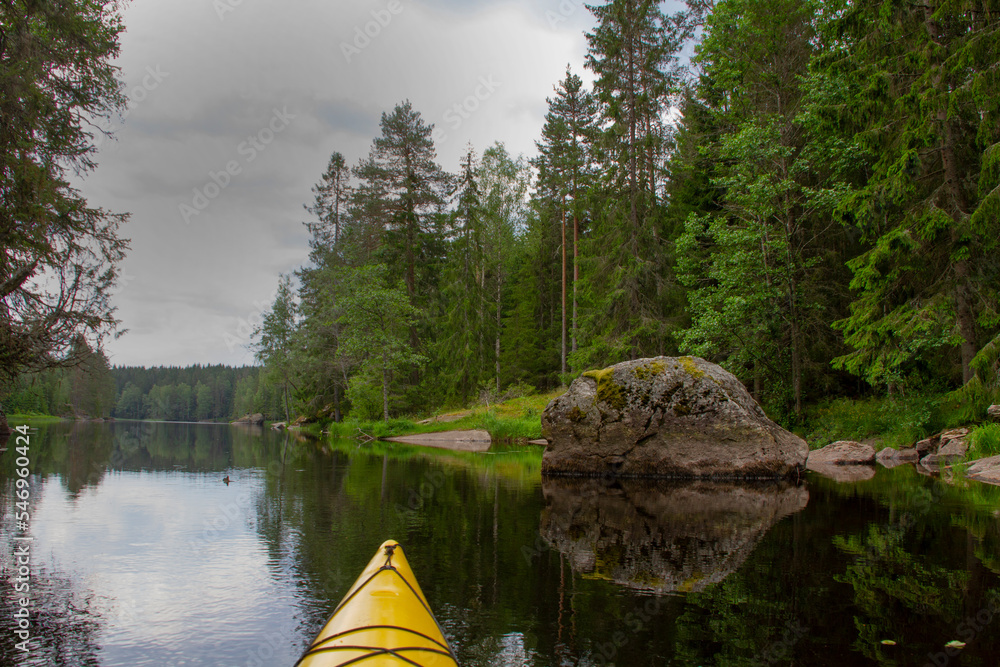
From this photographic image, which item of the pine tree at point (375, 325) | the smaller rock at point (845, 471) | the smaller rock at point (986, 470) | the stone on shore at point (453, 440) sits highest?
the pine tree at point (375, 325)

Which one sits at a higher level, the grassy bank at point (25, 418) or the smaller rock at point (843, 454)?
the smaller rock at point (843, 454)

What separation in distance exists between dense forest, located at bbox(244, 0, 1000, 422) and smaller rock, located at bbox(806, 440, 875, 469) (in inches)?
90.6

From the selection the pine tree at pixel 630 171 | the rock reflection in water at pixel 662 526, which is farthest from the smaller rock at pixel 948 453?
the pine tree at pixel 630 171

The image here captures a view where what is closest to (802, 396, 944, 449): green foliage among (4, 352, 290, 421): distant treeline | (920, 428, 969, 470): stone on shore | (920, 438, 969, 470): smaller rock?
(920, 428, 969, 470): stone on shore

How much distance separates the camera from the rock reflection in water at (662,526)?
18.9ft

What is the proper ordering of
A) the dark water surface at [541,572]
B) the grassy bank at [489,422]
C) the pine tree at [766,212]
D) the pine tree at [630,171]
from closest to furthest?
the dark water surface at [541,572], the pine tree at [766,212], the pine tree at [630,171], the grassy bank at [489,422]

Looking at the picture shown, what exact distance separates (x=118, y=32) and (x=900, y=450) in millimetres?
24334

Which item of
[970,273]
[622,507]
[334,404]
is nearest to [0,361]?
[622,507]

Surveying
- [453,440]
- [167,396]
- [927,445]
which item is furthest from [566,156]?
[167,396]

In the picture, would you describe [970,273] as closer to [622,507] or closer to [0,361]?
[622,507]

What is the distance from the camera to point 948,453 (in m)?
14.6

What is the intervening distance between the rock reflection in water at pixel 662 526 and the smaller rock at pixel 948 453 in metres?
5.66

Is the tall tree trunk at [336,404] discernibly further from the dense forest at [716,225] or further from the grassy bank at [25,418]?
the grassy bank at [25,418]

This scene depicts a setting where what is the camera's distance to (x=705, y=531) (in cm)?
757
